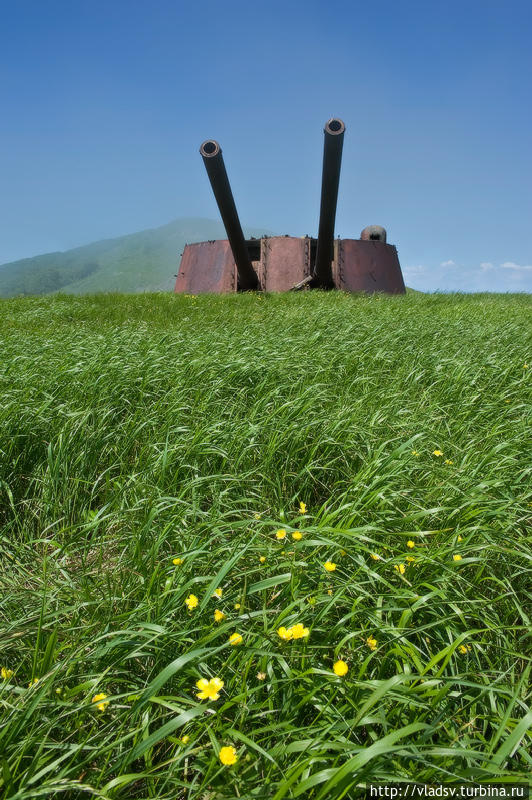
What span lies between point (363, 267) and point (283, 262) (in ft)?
5.60

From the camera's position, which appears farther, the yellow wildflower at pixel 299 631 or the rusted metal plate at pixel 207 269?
the rusted metal plate at pixel 207 269

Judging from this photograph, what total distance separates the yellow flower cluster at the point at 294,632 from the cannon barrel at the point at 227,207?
6441 millimetres

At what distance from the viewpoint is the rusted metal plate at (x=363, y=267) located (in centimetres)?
959

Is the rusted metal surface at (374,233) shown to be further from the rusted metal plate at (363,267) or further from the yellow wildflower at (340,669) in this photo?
the yellow wildflower at (340,669)

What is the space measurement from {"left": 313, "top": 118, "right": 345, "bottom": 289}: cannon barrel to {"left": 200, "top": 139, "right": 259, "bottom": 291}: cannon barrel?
1.31 metres

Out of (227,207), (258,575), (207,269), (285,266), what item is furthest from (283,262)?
(258,575)

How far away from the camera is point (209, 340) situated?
4273 millimetres

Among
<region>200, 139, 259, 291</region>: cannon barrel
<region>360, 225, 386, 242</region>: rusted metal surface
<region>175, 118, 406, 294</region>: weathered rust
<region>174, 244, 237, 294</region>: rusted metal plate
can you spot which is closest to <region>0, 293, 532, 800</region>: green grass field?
<region>200, 139, 259, 291</region>: cannon barrel

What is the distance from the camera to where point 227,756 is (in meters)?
0.87

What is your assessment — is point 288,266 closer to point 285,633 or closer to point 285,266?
point 285,266

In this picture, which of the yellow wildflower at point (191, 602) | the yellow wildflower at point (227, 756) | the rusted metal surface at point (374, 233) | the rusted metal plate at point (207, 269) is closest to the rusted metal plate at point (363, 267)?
the rusted metal surface at point (374, 233)

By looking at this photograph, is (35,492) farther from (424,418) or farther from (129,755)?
(424,418)

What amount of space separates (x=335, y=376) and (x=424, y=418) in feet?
2.71

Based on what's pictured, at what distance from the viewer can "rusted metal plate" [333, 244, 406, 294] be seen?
9.59m
